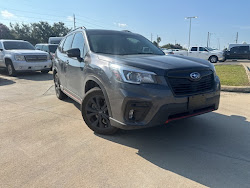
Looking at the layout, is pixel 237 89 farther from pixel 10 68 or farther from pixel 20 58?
pixel 10 68

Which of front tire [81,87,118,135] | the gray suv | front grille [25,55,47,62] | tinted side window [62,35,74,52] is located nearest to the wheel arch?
the gray suv

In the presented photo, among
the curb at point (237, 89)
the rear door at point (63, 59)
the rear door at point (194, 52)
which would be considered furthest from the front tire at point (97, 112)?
the rear door at point (194, 52)

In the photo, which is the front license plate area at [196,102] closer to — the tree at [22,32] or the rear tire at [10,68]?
the rear tire at [10,68]

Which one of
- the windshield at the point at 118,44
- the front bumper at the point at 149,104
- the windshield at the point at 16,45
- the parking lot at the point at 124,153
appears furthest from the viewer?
the windshield at the point at 16,45

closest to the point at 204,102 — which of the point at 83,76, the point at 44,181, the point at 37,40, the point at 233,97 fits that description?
the point at 83,76

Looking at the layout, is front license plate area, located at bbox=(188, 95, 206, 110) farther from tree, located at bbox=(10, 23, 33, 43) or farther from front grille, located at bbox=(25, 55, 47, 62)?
tree, located at bbox=(10, 23, 33, 43)

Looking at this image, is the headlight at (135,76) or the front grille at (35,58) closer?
the headlight at (135,76)

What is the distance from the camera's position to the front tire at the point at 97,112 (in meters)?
3.24

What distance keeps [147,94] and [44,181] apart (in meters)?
1.54

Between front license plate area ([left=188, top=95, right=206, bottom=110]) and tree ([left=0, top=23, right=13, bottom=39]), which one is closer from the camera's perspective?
front license plate area ([left=188, top=95, right=206, bottom=110])

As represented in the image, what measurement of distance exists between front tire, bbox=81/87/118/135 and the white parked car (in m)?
7.59

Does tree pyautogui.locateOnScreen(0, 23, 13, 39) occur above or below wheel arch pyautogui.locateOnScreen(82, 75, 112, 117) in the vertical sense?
above

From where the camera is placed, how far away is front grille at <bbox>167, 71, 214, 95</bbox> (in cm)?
275

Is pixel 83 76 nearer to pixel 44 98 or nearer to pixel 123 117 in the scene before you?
pixel 123 117
